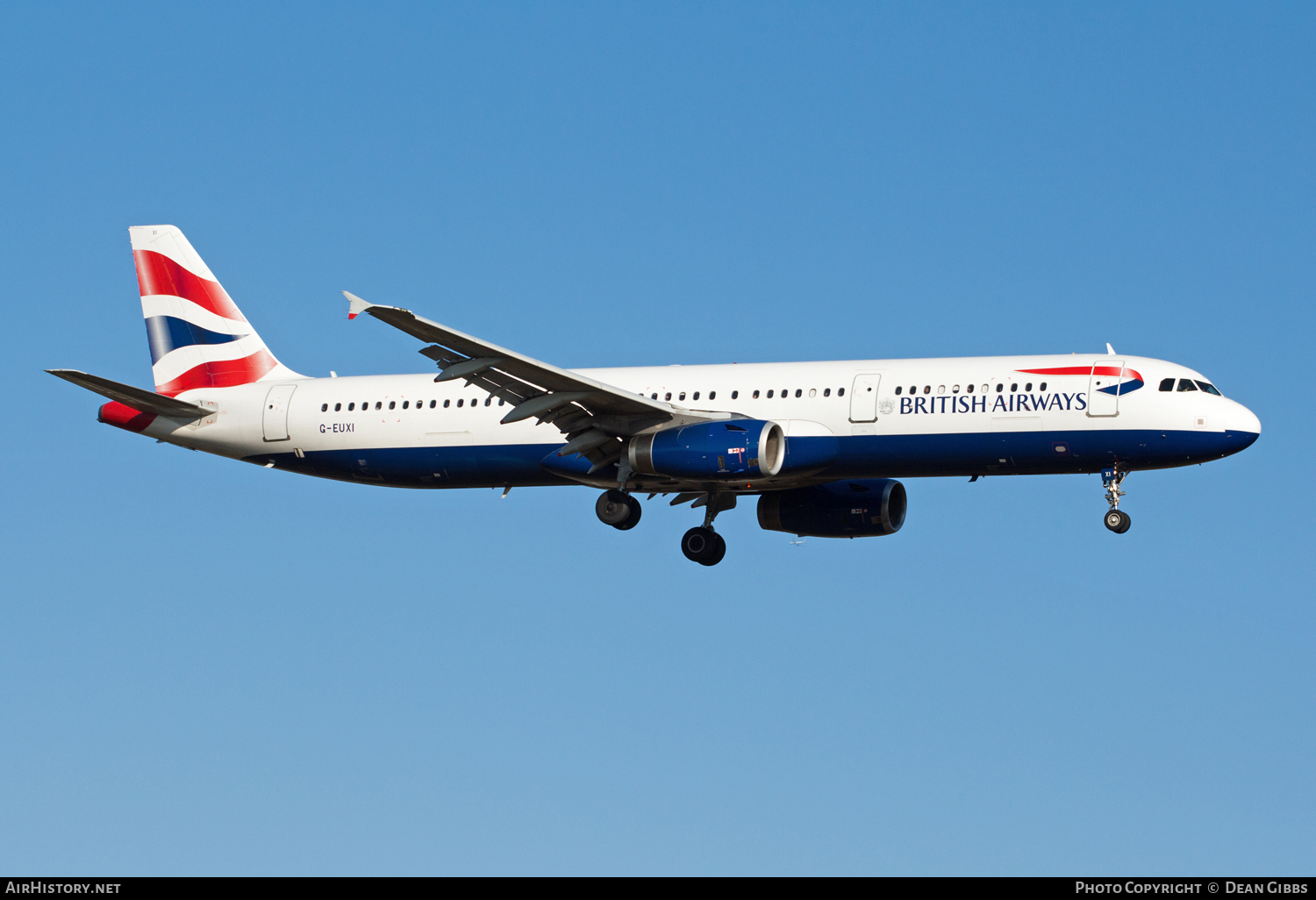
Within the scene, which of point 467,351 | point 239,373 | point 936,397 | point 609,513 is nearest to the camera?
point 467,351

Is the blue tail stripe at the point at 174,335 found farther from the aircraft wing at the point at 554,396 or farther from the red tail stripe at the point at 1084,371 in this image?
the red tail stripe at the point at 1084,371

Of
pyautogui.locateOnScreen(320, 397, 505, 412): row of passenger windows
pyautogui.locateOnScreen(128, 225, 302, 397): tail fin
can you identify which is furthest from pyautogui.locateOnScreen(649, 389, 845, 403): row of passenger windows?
pyautogui.locateOnScreen(128, 225, 302, 397): tail fin

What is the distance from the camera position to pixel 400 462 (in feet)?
151

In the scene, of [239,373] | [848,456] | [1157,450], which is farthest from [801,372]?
[239,373]

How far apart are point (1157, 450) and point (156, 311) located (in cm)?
2755

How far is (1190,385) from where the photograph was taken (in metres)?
40.9

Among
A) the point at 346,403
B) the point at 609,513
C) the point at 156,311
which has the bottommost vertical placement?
the point at 609,513

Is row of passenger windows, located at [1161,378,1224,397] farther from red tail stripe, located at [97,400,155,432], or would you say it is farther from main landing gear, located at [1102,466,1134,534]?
red tail stripe, located at [97,400,155,432]

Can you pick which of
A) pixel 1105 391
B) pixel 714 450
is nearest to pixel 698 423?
pixel 714 450

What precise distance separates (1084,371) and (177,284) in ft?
83.1

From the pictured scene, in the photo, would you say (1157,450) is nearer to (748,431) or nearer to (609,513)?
(748,431)

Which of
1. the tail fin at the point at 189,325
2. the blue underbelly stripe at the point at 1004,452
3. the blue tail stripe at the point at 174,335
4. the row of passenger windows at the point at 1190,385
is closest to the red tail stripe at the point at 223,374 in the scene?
the tail fin at the point at 189,325

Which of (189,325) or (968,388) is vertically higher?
(189,325)

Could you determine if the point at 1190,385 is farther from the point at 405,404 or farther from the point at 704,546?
the point at 405,404
